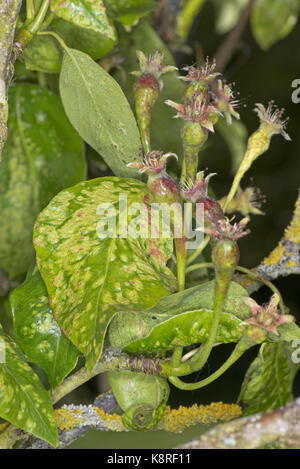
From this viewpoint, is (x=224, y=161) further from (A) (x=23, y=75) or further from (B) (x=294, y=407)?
(B) (x=294, y=407)

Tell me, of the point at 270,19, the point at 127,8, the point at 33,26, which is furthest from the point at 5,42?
the point at 270,19

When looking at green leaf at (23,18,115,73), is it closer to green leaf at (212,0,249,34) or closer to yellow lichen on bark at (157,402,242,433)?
yellow lichen on bark at (157,402,242,433)

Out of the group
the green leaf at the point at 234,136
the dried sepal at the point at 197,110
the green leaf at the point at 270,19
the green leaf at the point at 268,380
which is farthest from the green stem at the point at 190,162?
the green leaf at the point at 270,19

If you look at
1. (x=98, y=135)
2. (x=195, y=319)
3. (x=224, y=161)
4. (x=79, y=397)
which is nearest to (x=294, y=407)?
(x=195, y=319)

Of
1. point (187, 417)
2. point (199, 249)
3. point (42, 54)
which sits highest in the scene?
point (42, 54)

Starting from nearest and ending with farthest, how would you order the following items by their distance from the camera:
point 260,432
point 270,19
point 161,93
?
point 260,432, point 161,93, point 270,19

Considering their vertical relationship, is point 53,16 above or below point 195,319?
above

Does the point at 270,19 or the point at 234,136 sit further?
the point at 270,19

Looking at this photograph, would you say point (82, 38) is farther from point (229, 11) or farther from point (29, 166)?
point (229, 11)
